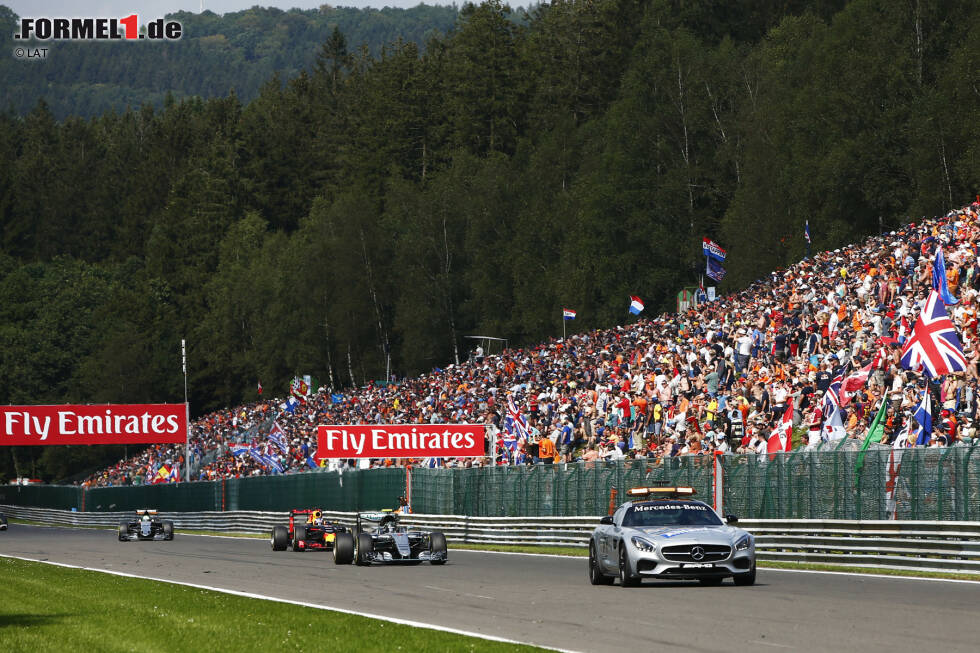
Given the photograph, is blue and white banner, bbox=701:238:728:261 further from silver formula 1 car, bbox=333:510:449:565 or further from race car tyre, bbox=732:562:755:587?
race car tyre, bbox=732:562:755:587

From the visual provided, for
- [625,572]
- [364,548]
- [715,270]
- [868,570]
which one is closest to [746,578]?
[625,572]

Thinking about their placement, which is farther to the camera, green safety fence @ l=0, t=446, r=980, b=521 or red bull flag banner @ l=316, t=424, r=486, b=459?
red bull flag banner @ l=316, t=424, r=486, b=459

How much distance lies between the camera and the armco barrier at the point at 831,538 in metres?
21.9

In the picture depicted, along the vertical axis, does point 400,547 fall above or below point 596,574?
below

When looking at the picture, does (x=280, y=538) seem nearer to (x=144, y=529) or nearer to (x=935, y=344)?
(x=144, y=529)

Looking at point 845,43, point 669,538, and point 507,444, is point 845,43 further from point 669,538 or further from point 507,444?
point 669,538

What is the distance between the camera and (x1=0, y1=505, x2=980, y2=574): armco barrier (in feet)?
71.8

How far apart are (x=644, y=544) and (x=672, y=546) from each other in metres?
0.45

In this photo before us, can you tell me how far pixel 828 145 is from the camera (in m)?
58.5

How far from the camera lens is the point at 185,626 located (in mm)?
16156

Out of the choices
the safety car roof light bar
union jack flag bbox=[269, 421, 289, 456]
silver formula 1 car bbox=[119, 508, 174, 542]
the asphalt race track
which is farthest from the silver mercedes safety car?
union jack flag bbox=[269, 421, 289, 456]

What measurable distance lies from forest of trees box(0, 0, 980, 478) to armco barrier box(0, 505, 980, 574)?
2173 cm

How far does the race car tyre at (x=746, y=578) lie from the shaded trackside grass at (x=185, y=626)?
571 cm

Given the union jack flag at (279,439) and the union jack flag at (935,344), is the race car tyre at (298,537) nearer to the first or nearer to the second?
the union jack flag at (935,344)
